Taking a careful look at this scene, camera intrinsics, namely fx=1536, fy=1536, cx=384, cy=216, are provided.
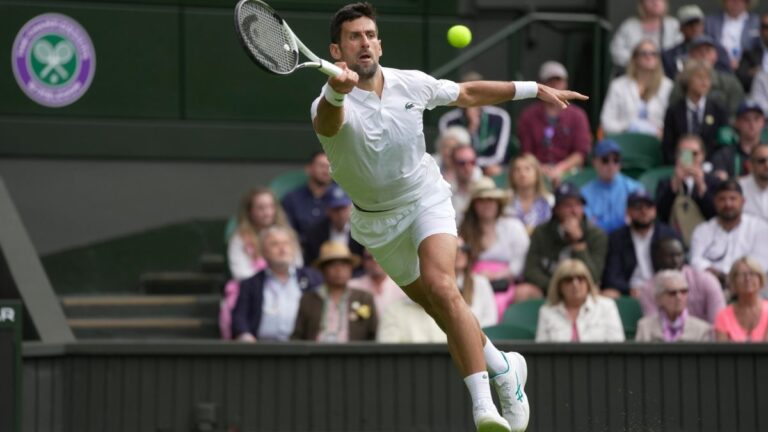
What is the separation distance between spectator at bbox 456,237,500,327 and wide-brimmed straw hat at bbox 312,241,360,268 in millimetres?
756

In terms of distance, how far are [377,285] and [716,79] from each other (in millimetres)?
3852

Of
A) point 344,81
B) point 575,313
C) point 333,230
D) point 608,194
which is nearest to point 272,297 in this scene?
point 333,230

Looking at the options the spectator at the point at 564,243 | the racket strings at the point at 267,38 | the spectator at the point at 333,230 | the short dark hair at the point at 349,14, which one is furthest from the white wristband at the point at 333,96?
the spectator at the point at 333,230

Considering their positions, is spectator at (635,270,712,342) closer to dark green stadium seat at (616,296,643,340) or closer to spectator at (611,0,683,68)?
dark green stadium seat at (616,296,643,340)

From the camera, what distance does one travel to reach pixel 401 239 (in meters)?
7.51

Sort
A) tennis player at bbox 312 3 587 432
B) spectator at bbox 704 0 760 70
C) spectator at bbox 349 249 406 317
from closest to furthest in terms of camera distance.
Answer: tennis player at bbox 312 3 587 432
spectator at bbox 349 249 406 317
spectator at bbox 704 0 760 70

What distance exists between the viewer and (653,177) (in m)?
12.5

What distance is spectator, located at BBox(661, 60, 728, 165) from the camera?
40.9 ft

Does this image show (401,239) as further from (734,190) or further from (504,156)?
(504,156)

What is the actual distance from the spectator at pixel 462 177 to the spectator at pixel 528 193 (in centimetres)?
33

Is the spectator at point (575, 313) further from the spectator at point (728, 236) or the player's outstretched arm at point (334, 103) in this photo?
the player's outstretched arm at point (334, 103)

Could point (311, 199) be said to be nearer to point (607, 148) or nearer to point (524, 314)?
point (524, 314)

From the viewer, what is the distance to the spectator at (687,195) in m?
11.7

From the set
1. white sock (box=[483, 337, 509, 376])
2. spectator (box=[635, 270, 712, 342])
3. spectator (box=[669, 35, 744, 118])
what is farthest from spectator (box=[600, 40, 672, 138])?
white sock (box=[483, 337, 509, 376])
